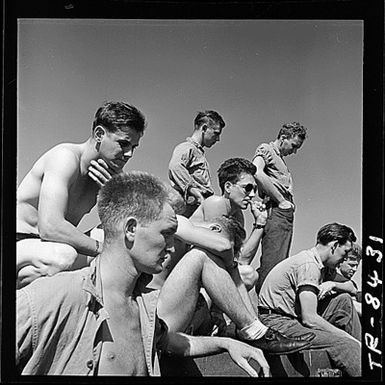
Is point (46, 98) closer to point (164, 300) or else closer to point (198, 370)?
point (164, 300)

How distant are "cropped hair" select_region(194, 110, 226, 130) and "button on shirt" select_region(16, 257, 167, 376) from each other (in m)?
0.47

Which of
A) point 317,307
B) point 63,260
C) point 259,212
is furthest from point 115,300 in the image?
point 317,307

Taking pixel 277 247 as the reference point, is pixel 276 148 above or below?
above

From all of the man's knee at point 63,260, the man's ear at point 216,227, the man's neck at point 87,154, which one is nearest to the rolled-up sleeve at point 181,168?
the man's ear at point 216,227

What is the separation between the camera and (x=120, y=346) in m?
2.47

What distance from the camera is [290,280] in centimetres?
255

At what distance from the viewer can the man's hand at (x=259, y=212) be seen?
2.54 m

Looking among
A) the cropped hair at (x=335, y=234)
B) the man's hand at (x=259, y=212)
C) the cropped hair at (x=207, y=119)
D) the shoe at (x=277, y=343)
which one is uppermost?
the cropped hair at (x=207, y=119)

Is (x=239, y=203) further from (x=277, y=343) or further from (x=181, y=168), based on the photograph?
(x=277, y=343)

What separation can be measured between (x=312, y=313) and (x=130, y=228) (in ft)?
1.98

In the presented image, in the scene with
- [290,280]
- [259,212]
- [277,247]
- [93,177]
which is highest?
[93,177]

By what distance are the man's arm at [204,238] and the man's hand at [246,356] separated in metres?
0.25

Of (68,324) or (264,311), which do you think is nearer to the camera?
(68,324)

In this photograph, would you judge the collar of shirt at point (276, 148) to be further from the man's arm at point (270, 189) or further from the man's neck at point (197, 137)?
the man's neck at point (197, 137)
